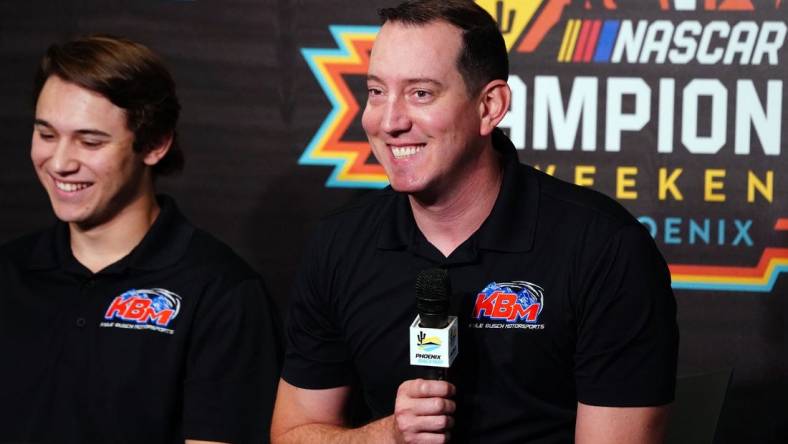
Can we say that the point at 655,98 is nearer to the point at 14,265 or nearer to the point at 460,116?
the point at 460,116

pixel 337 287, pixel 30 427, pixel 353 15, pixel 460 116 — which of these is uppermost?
pixel 353 15

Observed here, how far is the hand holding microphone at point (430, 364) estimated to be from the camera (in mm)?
1540

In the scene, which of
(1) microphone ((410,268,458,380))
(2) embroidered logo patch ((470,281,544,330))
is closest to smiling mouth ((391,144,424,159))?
(2) embroidered logo patch ((470,281,544,330))

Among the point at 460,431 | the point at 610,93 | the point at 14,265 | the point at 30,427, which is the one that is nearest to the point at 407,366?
the point at 460,431

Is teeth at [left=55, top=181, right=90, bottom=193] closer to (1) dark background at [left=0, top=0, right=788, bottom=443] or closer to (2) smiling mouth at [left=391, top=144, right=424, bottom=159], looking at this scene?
(2) smiling mouth at [left=391, top=144, right=424, bottom=159]

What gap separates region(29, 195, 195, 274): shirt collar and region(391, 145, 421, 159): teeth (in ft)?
1.98

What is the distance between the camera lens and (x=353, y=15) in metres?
2.94

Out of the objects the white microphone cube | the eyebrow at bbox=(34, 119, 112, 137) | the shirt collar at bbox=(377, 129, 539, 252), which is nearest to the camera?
the white microphone cube

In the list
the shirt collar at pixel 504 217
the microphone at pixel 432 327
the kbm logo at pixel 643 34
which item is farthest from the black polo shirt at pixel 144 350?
the kbm logo at pixel 643 34

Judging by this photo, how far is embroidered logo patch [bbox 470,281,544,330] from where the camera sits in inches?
74.2

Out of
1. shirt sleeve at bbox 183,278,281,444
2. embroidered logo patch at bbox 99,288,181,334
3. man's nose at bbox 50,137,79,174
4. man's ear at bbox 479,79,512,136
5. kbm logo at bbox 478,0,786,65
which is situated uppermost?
kbm logo at bbox 478,0,786,65

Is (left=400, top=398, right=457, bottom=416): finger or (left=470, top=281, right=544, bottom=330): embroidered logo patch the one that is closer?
(left=400, top=398, right=457, bottom=416): finger

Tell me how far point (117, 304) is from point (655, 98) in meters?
1.46

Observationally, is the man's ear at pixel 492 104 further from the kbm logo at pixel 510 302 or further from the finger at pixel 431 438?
the finger at pixel 431 438
